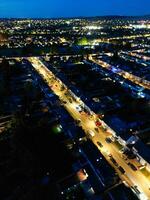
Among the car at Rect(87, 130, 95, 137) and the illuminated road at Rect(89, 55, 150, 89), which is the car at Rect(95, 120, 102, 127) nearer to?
the car at Rect(87, 130, 95, 137)

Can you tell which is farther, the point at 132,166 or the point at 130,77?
the point at 130,77

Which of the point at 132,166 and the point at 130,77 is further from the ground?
the point at 130,77

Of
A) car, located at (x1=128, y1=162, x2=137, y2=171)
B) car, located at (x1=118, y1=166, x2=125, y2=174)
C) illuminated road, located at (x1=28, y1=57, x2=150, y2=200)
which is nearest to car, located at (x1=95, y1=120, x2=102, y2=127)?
illuminated road, located at (x1=28, y1=57, x2=150, y2=200)

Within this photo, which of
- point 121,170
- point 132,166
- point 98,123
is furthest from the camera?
point 98,123

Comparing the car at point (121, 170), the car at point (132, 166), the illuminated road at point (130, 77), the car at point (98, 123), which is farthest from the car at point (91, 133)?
the illuminated road at point (130, 77)

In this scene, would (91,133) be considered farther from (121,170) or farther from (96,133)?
(121,170)

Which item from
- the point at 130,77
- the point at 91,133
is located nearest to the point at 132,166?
the point at 91,133

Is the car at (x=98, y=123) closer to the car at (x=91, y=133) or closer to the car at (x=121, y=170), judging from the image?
the car at (x=91, y=133)

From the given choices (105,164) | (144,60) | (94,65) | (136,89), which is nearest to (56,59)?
(94,65)

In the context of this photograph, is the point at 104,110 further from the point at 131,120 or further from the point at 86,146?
the point at 86,146
